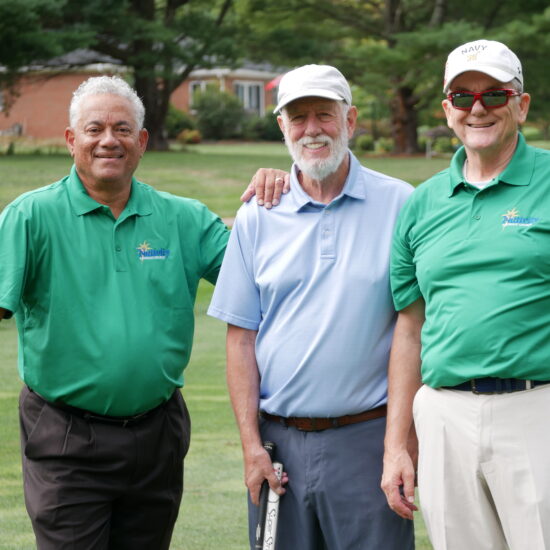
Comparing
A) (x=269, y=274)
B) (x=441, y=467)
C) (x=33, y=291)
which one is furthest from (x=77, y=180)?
(x=441, y=467)

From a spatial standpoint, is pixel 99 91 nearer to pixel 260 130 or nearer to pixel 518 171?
pixel 518 171

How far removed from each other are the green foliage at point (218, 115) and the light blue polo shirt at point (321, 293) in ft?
149

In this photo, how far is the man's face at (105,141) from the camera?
3.90 metres

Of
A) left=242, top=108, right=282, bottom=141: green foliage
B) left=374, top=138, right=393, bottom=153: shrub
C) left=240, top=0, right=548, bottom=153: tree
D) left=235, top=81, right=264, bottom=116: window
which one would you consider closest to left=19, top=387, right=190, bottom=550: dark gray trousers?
left=240, top=0, right=548, bottom=153: tree

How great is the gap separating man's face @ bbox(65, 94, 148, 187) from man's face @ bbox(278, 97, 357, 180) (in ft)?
2.08

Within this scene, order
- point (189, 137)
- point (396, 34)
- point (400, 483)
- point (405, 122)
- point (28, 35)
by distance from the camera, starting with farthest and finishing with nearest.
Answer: point (189, 137), point (405, 122), point (396, 34), point (28, 35), point (400, 483)

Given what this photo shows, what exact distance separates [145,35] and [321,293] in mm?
27334

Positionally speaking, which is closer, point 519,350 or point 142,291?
point 519,350

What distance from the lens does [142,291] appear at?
388cm

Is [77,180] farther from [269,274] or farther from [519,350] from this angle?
[519,350]

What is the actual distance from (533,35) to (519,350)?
27.7 metres

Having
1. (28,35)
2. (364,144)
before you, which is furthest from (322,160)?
(364,144)

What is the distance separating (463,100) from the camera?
11.2 feet

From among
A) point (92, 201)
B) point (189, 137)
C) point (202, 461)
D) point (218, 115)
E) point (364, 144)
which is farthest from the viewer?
point (218, 115)
